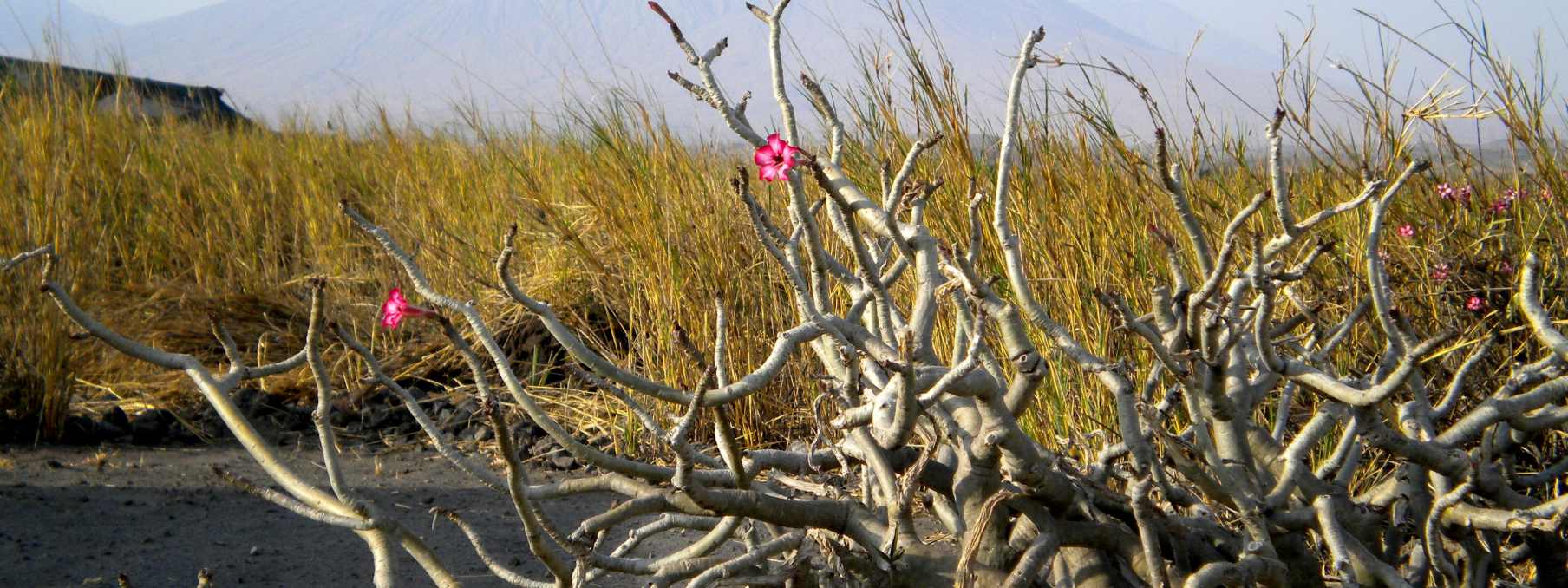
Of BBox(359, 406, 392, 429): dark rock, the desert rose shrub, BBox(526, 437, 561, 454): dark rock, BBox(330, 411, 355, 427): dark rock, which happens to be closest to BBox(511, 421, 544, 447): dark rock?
BBox(526, 437, 561, 454): dark rock

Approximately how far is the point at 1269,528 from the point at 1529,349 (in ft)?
3.75

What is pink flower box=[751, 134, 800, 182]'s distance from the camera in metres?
1.16

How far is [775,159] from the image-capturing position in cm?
118

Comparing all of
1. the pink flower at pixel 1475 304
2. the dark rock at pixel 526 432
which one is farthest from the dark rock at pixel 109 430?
the pink flower at pixel 1475 304

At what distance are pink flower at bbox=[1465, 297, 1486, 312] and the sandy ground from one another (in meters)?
1.68

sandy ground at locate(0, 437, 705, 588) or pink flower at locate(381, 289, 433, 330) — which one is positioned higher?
pink flower at locate(381, 289, 433, 330)

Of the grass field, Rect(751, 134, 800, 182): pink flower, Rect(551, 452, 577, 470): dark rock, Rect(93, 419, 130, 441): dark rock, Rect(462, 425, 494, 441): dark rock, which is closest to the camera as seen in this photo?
Rect(751, 134, 800, 182): pink flower

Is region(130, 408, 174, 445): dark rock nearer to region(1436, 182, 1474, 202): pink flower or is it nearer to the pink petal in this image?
the pink petal

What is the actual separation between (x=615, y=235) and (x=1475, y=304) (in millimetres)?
2278

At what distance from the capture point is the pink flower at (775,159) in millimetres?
1157

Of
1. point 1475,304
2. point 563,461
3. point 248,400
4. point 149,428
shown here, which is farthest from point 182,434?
point 1475,304

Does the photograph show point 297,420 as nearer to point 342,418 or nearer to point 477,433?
point 342,418

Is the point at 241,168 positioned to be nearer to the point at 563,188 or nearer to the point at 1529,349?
the point at 563,188

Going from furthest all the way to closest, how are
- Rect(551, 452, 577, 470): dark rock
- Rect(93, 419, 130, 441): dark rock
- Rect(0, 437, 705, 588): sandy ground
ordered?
1. Rect(93, 419, 130, 441): dark rock
2. Rect(551, 452, 577, 470): dark rock
3. Rect(0, 437, 705, 588): sandy ground
